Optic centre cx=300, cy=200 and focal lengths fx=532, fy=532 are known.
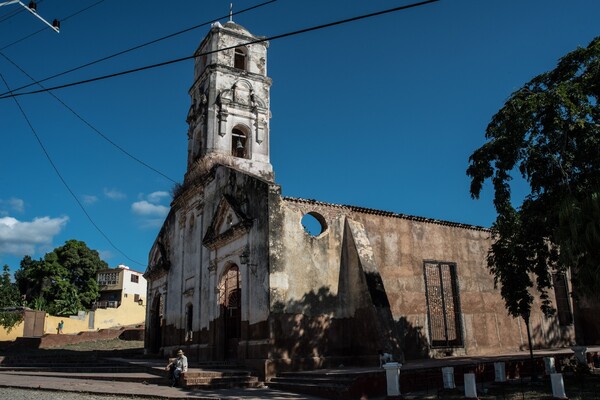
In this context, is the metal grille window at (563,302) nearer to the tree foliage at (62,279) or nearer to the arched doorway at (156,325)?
the arched doorway at (156,325)

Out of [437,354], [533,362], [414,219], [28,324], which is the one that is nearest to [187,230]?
[414,219]

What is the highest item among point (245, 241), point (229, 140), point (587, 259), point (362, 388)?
point (229, 140)

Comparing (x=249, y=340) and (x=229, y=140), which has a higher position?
(x=229, y=140)

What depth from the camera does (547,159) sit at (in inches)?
500

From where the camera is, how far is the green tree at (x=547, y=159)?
11.6m

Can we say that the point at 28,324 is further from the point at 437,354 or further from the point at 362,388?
the point at 362,388

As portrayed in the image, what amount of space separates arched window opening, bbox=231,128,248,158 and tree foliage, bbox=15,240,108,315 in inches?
1102

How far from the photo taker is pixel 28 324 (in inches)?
1318

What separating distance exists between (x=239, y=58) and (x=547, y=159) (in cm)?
1455

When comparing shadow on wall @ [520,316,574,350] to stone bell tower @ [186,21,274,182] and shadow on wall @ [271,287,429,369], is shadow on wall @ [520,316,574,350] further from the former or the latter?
stone bell tower @ [186,21,274,182]

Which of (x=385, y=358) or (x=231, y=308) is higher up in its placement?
(x=231, y=308)

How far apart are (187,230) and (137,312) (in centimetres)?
2712

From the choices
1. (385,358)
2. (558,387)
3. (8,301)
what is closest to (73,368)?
(385,358)

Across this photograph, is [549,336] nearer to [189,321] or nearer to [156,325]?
[189,321]
